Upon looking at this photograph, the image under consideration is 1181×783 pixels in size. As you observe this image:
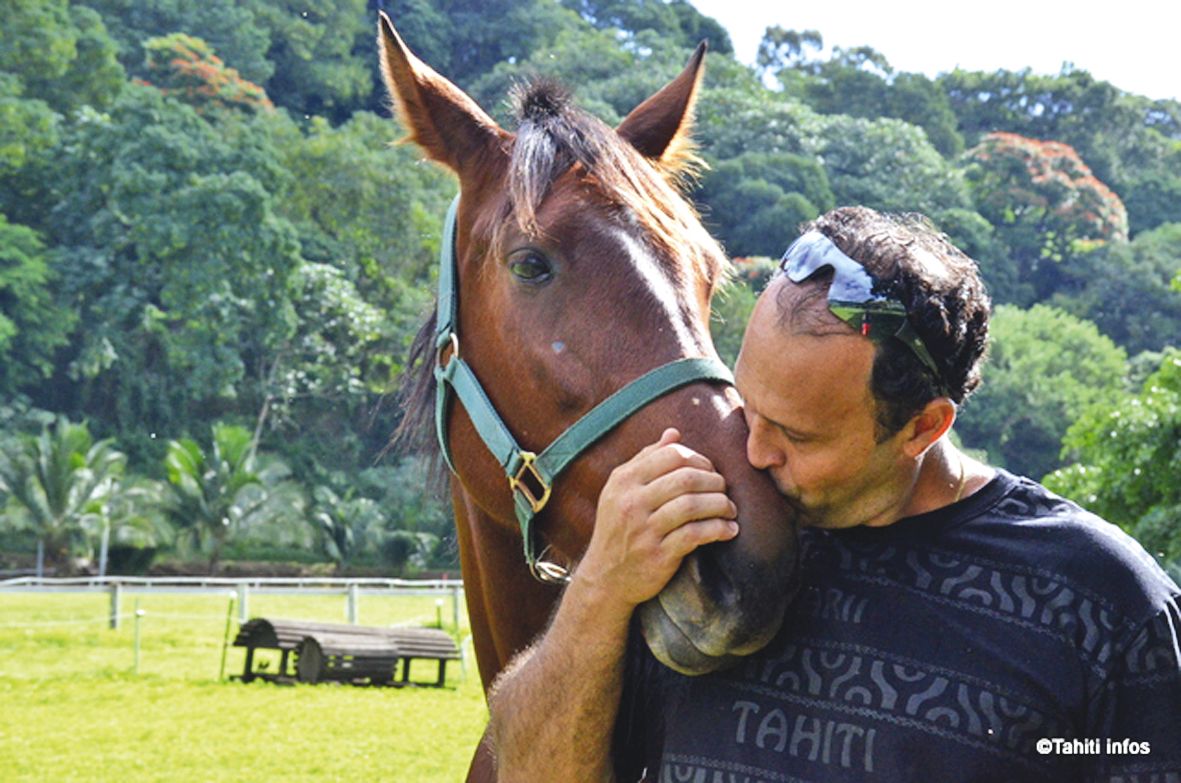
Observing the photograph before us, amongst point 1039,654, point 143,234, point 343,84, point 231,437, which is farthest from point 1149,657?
point 343,84

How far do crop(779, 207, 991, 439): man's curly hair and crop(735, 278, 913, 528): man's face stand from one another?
0.9 inches

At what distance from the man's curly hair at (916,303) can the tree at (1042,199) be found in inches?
2067

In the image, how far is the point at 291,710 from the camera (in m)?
12.6

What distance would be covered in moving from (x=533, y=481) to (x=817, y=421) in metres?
0.78

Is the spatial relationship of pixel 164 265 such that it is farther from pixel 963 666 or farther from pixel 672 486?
pixel 963 666

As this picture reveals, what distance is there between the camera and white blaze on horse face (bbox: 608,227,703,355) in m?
2.19

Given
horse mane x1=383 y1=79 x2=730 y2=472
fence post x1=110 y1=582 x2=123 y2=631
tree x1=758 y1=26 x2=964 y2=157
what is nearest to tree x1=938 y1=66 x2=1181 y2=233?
tree x1=758 y1=26 x2=964 y2=157

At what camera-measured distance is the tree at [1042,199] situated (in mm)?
51531

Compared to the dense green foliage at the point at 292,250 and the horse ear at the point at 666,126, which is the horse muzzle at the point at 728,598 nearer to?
the horse ear at the point at 666,126

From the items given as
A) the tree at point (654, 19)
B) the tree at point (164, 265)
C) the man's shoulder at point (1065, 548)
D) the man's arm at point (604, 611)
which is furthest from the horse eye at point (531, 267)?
the tree at point (654, 19)

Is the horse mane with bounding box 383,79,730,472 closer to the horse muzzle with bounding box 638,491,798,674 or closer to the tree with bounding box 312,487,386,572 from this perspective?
the horse muzzle with bounding box 638,491,798,674

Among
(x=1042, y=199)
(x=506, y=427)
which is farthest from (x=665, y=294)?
(x=1042, y=199)

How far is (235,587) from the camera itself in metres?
26.3

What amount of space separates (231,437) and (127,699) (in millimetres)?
16777
